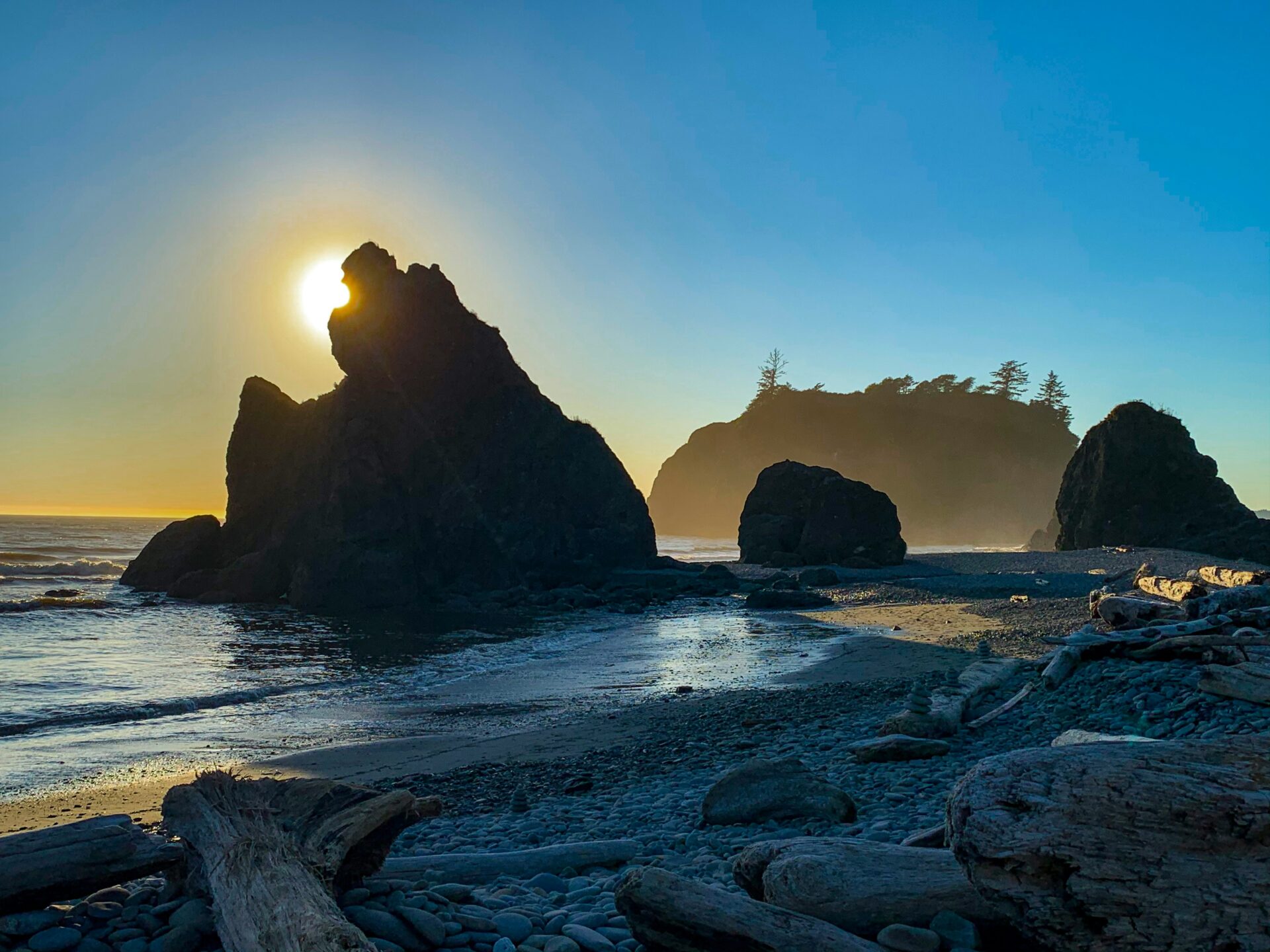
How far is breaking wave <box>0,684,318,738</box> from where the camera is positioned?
1052 centimetres

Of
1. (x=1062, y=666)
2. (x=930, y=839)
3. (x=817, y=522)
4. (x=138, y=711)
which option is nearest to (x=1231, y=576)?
(x=1062, y=666)

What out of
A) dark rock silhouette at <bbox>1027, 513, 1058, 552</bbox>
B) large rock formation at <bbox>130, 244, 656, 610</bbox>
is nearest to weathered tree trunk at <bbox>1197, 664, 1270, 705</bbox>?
large rock formation at <bbox>130, 244, 656, 610</bbox>

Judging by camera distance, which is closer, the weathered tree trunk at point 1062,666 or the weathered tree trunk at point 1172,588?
the weathered tree trunk at point 1062,666

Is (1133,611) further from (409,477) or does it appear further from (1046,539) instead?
(1046,539)

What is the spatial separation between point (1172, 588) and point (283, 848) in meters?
14.2

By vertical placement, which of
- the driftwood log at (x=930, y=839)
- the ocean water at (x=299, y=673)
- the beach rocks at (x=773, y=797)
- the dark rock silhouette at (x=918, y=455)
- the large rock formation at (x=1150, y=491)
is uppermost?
the dark rock silhouette at (x=918, y=455)

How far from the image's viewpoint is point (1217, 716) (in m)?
6.02

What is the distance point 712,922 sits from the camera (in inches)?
119

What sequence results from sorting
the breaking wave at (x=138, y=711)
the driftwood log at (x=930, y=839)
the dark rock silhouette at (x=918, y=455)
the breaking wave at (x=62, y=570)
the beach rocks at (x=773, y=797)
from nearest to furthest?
the driftwood log at (x=930, y=839) < the beach rocks at (x=773, y=797) < the breaking wave at (x=138, y=711) < the breaking wave at (x=62, y=570) < the dark rock silhouette at (x=918, y=455)

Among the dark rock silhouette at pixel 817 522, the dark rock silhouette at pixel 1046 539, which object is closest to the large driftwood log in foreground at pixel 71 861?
the dark rock silhouette at pixel 817 522

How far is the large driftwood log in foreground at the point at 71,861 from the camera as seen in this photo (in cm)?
330

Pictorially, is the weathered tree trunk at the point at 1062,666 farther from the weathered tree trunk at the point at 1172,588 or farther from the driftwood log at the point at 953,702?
the weathered tree trunk at the point at 1172,588

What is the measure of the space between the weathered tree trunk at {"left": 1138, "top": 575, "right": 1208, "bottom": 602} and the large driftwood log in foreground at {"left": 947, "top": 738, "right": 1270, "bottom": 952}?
963 cm

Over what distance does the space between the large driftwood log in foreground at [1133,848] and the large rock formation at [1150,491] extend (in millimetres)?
40547
